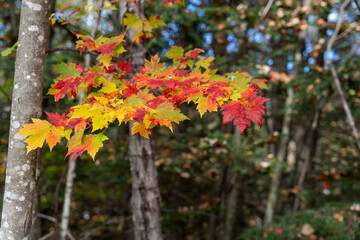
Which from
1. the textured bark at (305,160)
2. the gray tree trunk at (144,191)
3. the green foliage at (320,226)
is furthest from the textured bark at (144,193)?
the textured bark at (305,160)

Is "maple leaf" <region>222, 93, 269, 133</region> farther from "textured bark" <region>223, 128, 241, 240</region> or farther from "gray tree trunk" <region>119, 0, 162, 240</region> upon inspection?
"textured bark" <region>223, 128, 241, 240</region>

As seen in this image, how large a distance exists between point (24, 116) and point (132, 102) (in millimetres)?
709

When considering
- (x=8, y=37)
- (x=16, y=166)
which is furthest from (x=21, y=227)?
(x=8, y=37)

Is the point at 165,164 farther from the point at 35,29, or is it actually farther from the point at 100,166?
Answer: the point at 35,29

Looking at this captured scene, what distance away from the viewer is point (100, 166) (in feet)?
14.3

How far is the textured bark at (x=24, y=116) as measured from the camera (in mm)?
1557

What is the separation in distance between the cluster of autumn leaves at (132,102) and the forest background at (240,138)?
4.52ft

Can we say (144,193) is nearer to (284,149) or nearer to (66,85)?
(66,85)

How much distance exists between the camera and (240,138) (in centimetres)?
411

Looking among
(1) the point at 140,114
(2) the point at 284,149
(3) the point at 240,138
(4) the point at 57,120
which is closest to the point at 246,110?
(1) the point at 140,114

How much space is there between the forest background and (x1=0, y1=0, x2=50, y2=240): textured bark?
4.25 ft

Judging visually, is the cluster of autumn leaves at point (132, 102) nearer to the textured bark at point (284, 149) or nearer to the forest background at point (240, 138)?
the forest background at point (240, 138)

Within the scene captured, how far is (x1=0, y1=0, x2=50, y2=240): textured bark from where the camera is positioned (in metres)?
1.56

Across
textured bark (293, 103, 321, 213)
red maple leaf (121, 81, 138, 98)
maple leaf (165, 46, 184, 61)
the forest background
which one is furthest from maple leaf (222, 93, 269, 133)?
textured bark (293, 103, 321, 213)
